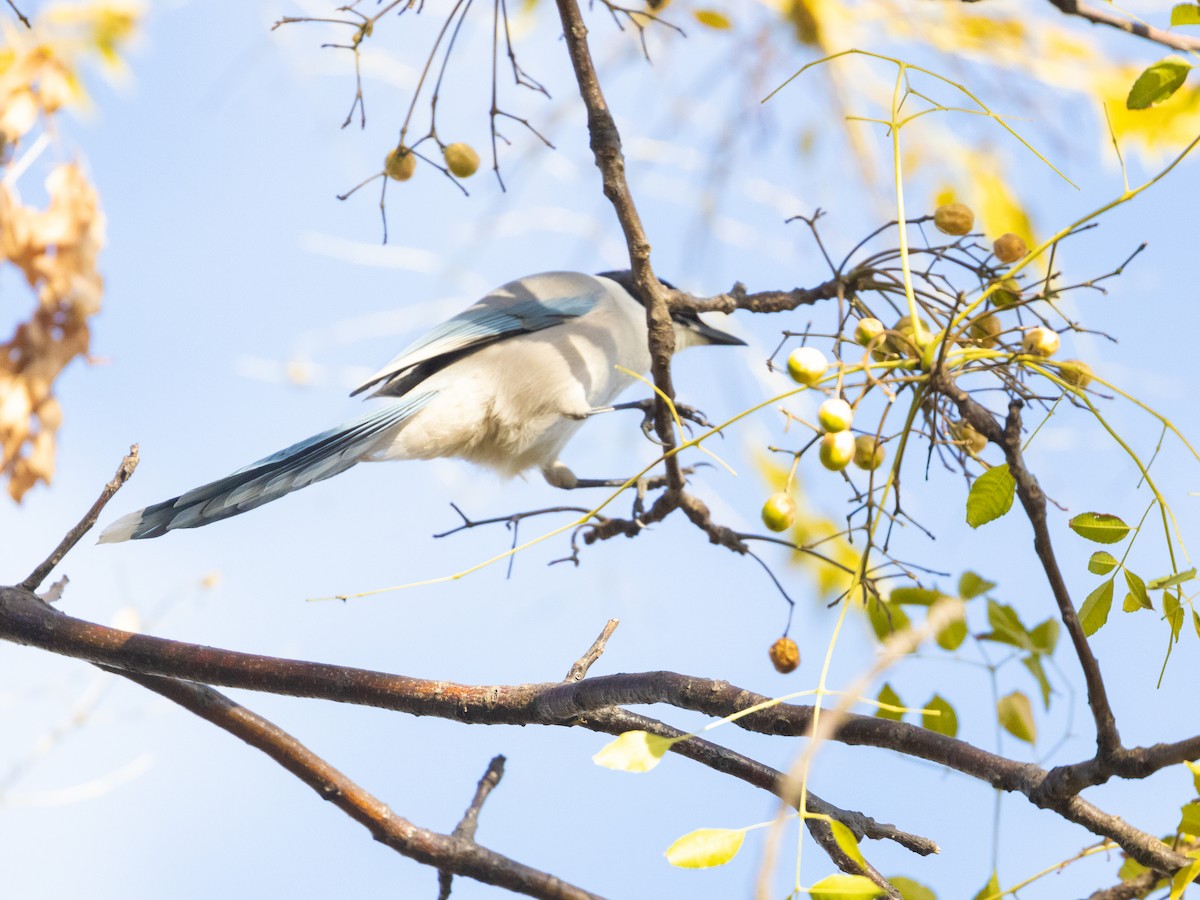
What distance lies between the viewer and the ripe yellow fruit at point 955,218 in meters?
1.68

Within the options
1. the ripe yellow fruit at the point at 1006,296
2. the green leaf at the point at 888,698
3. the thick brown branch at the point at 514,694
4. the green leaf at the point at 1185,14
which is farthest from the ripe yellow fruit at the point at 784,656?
the green leaf at the point at 1185,14

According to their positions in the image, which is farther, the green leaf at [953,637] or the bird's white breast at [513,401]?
the bird's white breast at [513,401]

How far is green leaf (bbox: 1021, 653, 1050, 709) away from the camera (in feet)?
4.74

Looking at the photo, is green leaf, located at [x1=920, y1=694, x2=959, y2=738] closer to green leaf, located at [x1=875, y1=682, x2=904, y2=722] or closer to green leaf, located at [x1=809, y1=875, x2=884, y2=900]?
green leaf, located at [x1=875, y1=682, x2=904, y2=722]

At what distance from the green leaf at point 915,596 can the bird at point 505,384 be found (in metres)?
0.70

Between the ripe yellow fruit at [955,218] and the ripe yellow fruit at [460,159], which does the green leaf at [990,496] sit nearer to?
the ripe yellow fruit at [955,218]

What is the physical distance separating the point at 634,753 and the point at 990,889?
1.91 feet

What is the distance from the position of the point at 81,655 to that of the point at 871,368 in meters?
1.15

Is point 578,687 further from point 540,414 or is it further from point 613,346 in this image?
point 613,346

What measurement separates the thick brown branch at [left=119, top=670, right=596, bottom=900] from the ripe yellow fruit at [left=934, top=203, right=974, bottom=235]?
1.10 metres

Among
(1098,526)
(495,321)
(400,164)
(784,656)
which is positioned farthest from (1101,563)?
(495,321)

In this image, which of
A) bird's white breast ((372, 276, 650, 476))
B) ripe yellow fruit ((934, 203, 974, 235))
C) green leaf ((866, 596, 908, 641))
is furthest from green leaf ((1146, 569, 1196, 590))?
bird's white breast ((372, 276, 650, 476))

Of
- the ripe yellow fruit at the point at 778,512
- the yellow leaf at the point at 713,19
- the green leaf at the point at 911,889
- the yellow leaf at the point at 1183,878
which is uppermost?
the yellow leaf at the point at 713,19

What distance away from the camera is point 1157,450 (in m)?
1.17
